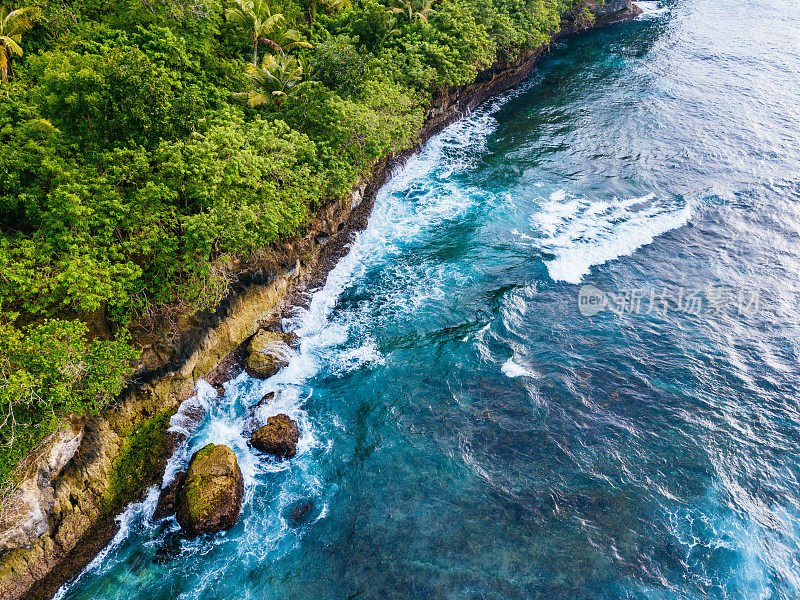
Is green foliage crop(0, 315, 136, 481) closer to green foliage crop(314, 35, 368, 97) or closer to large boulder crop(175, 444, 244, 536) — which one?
large boulder crop(175, 444, 244, 536)

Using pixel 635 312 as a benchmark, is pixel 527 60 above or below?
above

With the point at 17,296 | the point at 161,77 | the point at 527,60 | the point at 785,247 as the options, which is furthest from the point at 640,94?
the point at 17,296

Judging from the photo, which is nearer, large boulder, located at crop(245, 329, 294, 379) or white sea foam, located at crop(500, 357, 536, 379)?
white sea foam, located at crop(500, 357, 536, 379)

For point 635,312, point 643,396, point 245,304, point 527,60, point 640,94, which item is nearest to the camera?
point 643,396

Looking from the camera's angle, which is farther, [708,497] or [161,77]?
[161,77]

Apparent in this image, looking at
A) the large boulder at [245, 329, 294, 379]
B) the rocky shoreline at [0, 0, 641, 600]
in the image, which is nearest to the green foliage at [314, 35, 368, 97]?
the rocky shoreline at [0, 0, 641, 600]

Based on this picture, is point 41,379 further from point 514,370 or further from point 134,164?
point 514,370

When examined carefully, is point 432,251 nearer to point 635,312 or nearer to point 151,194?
point 635,312

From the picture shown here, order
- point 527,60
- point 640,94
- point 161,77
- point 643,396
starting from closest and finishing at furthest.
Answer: point 161,77 → point 643,396 → point 640,94 → point 527,60
